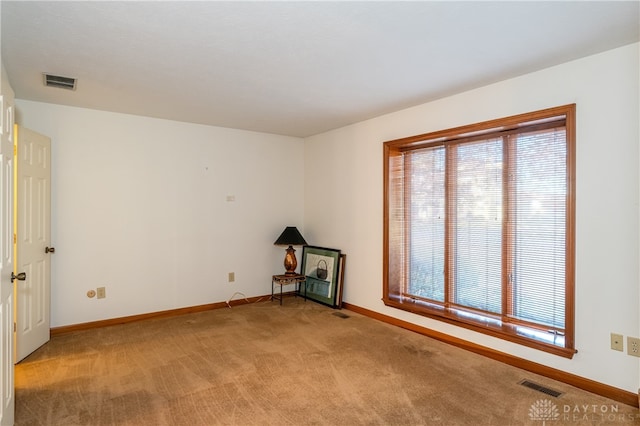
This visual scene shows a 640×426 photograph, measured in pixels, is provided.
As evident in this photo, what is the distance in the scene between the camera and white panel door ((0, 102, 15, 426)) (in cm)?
197

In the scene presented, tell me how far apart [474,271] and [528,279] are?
0.50m

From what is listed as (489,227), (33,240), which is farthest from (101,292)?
(489,227)

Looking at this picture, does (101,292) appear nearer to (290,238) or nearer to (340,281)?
(290,238)

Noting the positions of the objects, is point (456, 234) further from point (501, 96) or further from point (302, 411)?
point (302, 411)

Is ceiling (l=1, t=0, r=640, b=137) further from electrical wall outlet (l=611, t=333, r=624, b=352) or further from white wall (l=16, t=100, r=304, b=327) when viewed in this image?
electrical wall outlet (l=611, t=333, r=624, b=352)

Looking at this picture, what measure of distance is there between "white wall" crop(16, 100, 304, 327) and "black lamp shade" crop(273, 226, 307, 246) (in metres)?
0.34

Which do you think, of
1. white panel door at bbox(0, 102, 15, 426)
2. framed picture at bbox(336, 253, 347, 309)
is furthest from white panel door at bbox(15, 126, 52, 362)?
framed picture at bbox(336, 253, 347, 309)

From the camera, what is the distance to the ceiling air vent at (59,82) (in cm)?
306

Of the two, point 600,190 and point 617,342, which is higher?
point 600,190

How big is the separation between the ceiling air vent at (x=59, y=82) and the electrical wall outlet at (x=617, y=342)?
15.1 feet

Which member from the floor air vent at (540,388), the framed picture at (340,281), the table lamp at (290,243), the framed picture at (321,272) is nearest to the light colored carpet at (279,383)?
the floor air vent at (540,388)

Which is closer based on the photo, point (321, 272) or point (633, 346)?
point (633, 346)

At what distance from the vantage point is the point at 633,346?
8.11 feet

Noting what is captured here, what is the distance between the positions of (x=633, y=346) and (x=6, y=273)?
12.9 feet
